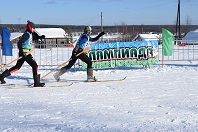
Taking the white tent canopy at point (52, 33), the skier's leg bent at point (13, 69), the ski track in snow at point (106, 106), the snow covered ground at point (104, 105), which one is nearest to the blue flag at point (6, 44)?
the snow covered ground at point (104, 105)

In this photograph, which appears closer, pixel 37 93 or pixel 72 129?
pixel 72 129

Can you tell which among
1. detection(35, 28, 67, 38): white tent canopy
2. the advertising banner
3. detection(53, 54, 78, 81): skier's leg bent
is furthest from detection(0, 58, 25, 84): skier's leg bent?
detection(35, 28, 67, 38): white tent canopy

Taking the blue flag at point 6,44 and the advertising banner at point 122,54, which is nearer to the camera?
the blue flag at point 6,44

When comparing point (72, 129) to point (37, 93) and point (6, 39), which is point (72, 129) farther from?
point (6, 39)

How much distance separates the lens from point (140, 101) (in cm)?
761

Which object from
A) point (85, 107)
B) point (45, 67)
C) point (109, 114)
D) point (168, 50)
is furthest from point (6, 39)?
point (109, 114)

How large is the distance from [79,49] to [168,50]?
15.0 feet

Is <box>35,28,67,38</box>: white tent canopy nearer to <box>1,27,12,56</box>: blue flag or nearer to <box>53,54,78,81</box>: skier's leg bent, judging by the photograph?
<box>1,27,12,56</box>: blue flag

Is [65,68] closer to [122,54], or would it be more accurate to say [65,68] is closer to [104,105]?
[122,54]

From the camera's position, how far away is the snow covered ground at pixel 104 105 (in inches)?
219

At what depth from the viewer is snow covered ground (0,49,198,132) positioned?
5.57m

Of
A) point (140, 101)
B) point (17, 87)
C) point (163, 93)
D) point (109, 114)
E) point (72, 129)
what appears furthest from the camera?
point (17, 87)

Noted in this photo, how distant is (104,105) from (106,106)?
12cm

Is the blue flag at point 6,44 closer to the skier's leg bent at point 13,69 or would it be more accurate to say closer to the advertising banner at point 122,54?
the advertising banner at point 122,54
